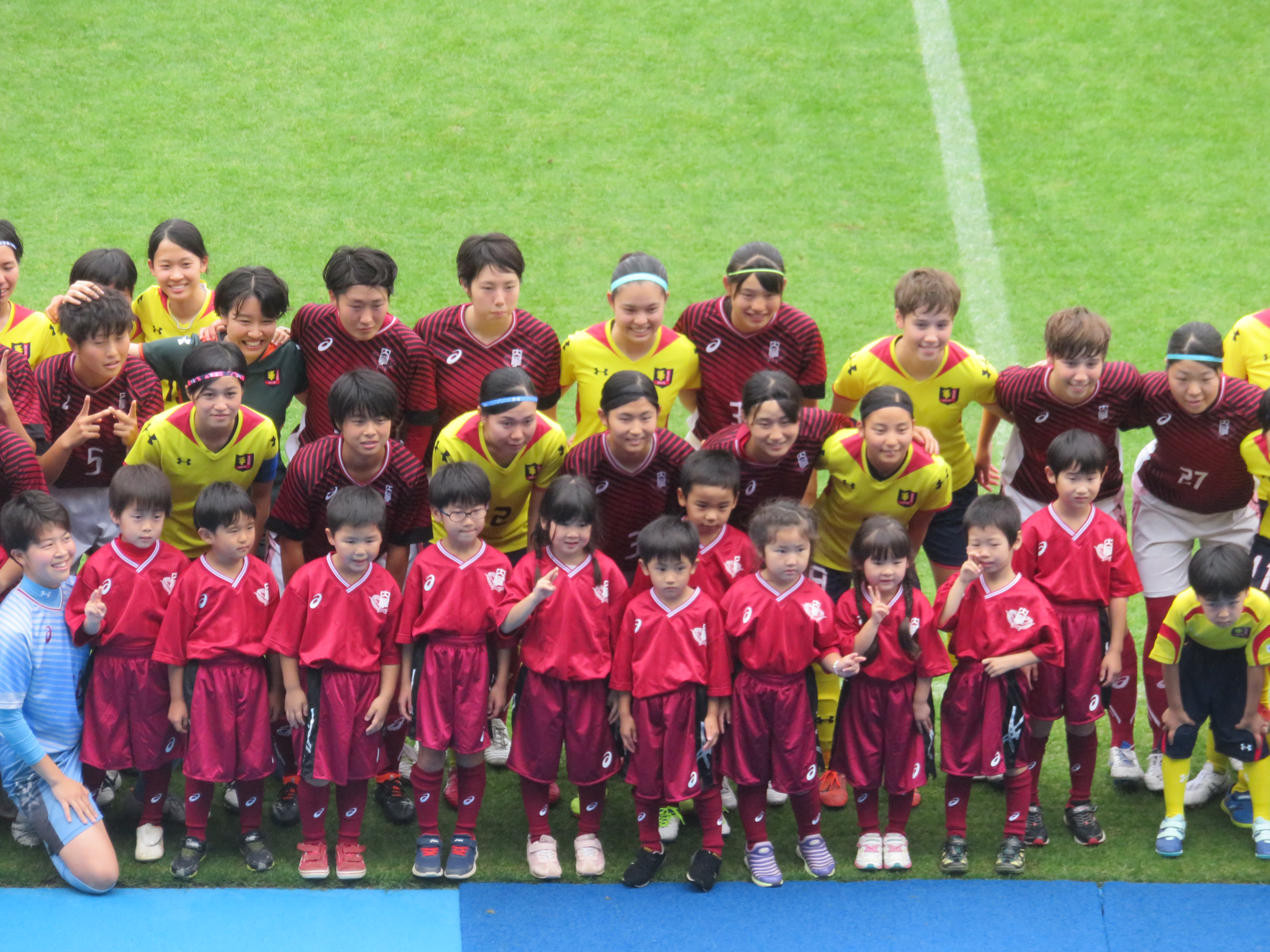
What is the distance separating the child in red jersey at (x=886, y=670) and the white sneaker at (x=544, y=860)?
1058mm

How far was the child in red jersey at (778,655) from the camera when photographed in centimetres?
510

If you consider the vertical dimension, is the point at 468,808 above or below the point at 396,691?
below

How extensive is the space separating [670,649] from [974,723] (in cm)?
112

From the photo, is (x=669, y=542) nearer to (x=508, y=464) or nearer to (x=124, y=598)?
(x=508, y=464)

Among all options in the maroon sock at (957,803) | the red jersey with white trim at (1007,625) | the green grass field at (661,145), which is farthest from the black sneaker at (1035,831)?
the green grass field at (661,145)

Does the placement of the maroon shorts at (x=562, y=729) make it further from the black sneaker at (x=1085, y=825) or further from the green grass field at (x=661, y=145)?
the green grass field at (x=661, y=145)

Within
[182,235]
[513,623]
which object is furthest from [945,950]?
[182,235]

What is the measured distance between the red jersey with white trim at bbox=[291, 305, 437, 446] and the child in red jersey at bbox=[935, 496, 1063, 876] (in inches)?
88.3

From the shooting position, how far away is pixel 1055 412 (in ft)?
19.1

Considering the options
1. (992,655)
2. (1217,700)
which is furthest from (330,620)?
(1217,700)

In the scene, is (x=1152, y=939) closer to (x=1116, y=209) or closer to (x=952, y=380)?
(x=952, y=380)

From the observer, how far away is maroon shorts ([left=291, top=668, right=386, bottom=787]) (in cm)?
509

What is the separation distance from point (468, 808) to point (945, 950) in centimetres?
174

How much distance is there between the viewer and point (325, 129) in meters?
10.3
